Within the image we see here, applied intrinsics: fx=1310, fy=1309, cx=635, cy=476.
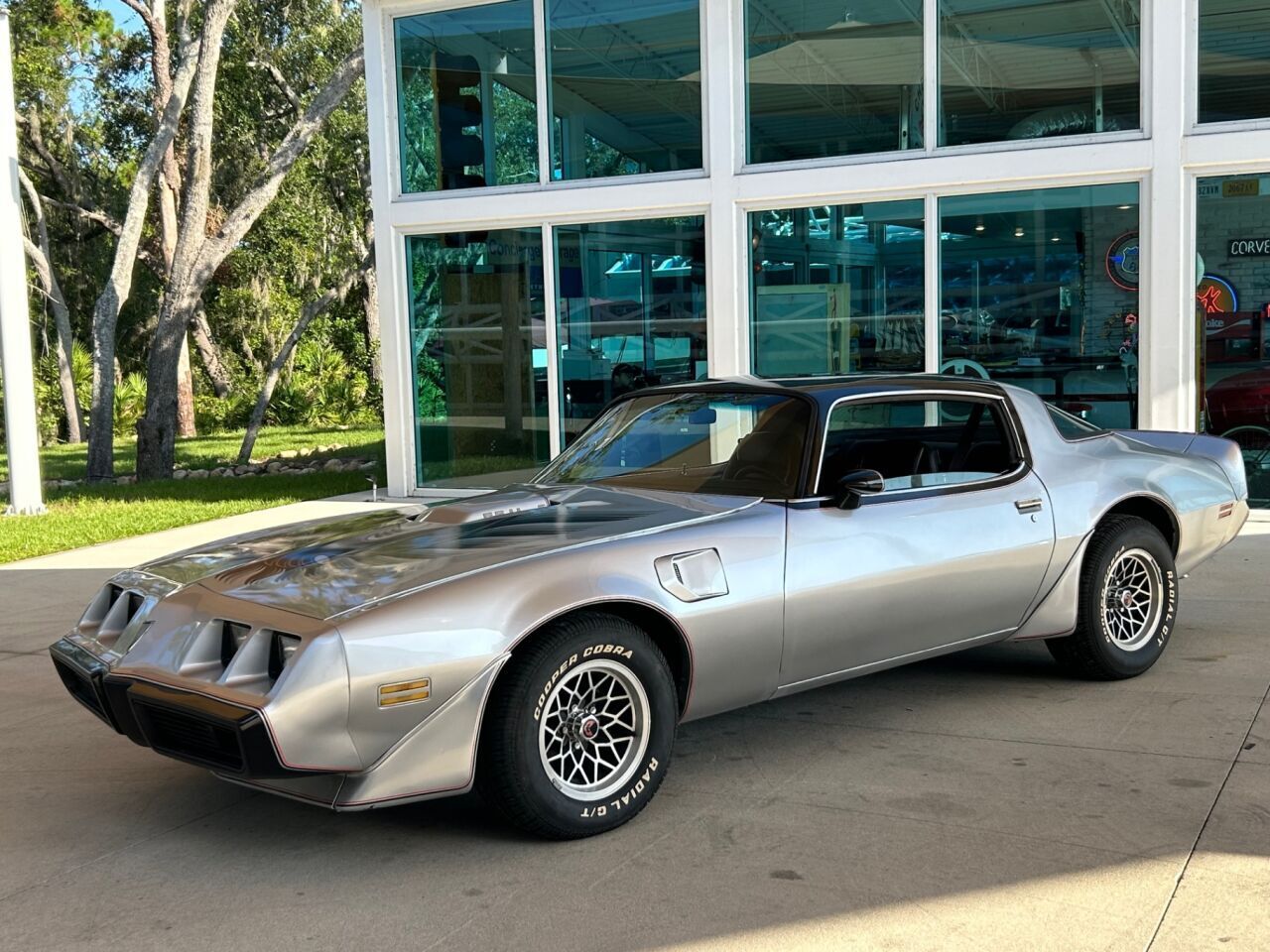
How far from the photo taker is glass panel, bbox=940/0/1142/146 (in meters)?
10.7

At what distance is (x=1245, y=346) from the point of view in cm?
1105

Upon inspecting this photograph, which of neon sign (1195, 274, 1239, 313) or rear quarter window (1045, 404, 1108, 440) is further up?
neon sign (1195, 274, 1239, 313)

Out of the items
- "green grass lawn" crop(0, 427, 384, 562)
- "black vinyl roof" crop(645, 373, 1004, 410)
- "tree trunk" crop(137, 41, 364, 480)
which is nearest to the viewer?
"black vinyl roof" crop(645, 373, 1004, 410)

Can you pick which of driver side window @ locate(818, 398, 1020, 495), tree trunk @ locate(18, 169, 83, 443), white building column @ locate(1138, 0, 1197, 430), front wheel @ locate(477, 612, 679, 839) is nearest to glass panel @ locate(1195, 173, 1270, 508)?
white building column @ locate(1138, 0, 1197, 430)

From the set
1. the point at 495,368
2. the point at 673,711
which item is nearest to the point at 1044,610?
the point at 673,711

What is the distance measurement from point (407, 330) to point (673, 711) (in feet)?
31.3

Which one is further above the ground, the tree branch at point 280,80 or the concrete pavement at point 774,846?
the tree branch at point 280,80

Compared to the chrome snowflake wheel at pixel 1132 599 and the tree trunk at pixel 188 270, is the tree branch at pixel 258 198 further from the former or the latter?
the chrome snowflake wheel at pixel 1132 599

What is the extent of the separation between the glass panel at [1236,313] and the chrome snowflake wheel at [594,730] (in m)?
8.32

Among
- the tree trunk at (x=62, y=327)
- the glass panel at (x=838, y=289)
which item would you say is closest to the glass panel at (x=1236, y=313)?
the glass panel at (x=838, y=289)

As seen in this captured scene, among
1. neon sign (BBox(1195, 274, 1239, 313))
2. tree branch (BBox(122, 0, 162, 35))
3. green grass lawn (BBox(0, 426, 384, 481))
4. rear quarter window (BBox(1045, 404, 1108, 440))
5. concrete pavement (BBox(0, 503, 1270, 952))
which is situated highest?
tree branch (BBox(122, 0, 162, 35))

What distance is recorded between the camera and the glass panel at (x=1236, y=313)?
1052cm

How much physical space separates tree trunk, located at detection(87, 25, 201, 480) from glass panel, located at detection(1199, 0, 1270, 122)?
13.0 metres

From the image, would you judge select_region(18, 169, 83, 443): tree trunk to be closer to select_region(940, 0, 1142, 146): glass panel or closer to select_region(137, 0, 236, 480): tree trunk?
select_region(137, 0, 236, 480): tree trunk
